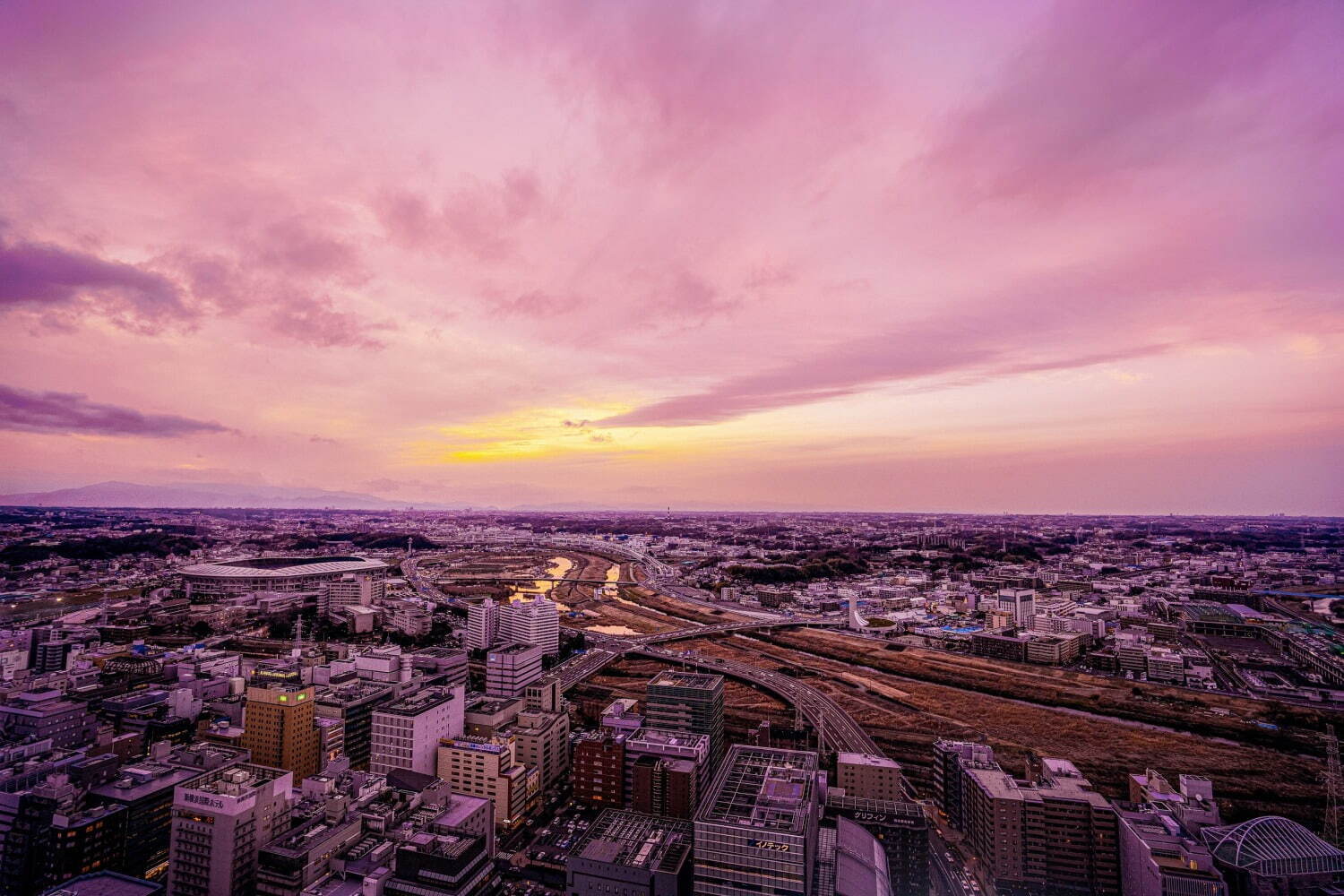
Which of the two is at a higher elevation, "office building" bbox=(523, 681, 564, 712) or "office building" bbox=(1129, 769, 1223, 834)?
"office building" bbox=(523, 681, 564, 712)

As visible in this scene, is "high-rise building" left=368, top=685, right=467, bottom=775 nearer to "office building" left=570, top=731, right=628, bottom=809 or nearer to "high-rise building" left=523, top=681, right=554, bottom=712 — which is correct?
"high-rise building" left=523, top=681, right=554, bottom=712

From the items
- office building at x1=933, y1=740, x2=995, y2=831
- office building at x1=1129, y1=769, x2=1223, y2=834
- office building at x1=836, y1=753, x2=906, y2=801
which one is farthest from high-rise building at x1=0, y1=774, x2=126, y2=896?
office building at x1=1129, y1=769, x2=1223, y2=834

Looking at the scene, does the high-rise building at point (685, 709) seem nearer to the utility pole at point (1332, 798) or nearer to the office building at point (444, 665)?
the office building at point (444, 665)

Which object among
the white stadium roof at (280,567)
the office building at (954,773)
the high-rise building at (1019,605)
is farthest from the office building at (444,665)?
the high-rise building at (1019,605)

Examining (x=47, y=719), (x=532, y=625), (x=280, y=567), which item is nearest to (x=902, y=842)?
(x=532, y=625)

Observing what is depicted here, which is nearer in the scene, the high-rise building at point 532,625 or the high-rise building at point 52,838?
the high-rise building at point 52,838
